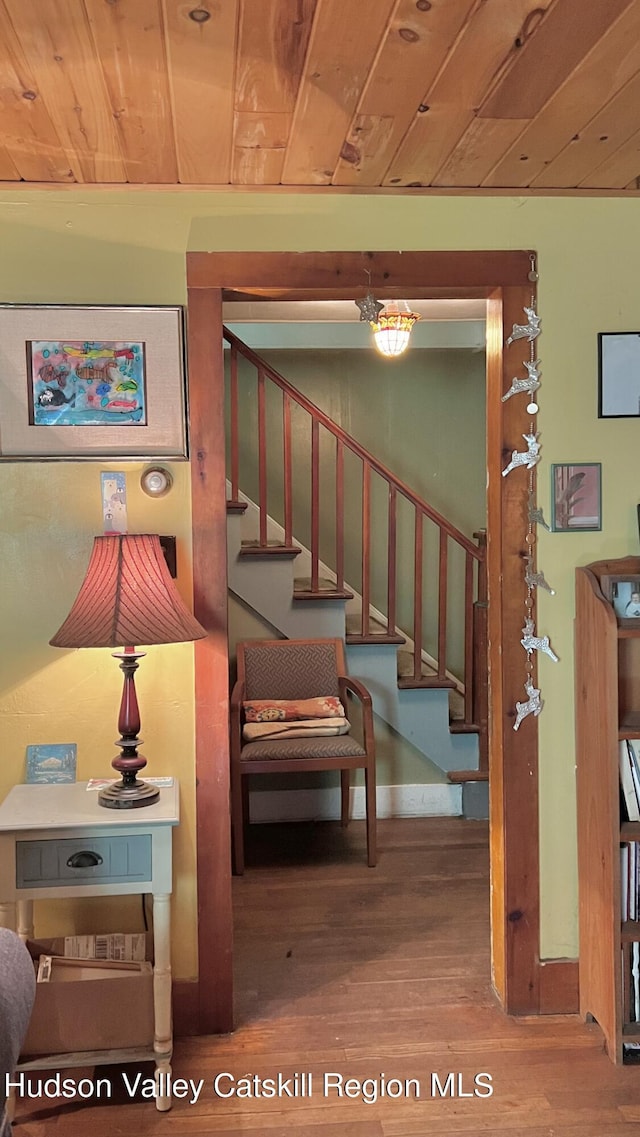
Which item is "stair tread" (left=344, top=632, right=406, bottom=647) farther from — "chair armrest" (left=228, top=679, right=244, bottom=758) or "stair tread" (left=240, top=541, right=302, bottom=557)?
"chair armrest" (left=228, top=679, right=244, bottom=758)

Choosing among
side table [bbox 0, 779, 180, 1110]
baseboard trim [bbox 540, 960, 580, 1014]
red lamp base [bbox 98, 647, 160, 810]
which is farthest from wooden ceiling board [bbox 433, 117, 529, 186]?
baseboard trim [bbox 540, 960, 580, 1014]

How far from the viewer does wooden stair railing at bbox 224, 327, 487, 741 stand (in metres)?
4.45

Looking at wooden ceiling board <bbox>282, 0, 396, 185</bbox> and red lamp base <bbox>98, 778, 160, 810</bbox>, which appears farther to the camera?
red lamp base <bbox>98, 778, 160, 810</bbox>

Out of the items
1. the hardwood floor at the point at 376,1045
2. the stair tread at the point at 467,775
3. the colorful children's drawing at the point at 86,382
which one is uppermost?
the colorful children's drawing at the point at 86,382

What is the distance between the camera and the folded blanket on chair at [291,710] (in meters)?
4.14

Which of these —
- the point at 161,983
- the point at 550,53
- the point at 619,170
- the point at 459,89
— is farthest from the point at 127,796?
the point at 619,170

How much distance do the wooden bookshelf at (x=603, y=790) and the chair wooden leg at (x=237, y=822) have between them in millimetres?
1599

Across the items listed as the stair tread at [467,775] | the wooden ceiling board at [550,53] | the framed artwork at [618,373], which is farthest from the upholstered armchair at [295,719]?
the wooden ceiling board at [550,53]

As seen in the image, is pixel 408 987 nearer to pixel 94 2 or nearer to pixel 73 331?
pixel 73 331

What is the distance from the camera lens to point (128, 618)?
2.21 m

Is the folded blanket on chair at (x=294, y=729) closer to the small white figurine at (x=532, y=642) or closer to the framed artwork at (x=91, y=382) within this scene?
the small white figurine at (x=532, y=642)

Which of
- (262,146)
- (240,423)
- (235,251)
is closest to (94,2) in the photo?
(262,146)

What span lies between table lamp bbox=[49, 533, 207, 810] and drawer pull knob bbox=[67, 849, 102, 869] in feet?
0.41

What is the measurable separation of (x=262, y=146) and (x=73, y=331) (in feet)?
2.35
